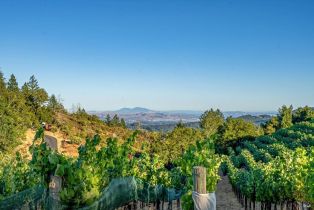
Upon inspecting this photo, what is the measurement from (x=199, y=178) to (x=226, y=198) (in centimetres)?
2352

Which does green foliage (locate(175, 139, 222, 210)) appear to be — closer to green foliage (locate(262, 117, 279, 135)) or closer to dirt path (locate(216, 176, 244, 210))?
dirt path (locate(216, 176, 244, 210))

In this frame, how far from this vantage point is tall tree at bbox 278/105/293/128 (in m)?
70.8

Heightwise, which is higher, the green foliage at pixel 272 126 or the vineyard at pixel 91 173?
the vineyard at pixel 91 173

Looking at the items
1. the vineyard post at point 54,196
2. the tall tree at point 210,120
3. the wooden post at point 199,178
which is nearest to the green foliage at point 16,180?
the vineyard post at point 54,196

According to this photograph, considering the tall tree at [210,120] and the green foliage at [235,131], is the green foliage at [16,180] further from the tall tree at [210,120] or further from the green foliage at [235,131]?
the tall tree at [210,120]

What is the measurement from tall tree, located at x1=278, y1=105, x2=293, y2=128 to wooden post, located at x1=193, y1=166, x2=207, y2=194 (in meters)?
65.7

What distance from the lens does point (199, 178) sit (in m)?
5.53

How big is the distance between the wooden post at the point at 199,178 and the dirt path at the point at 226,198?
1809cm

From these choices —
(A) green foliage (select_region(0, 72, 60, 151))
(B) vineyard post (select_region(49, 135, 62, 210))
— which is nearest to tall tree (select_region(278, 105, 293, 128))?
(A) green foliage (select_region(0, 72, 60, 151))

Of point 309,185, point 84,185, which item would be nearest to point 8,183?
point 84,185

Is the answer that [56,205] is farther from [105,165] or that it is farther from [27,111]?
[27,111]

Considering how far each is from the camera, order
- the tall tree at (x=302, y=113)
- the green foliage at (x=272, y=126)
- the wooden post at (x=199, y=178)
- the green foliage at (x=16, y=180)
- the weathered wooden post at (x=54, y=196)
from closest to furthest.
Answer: the wooden post at (x=199, y=178) → the weathered wooden post at (x=54, y=196) → the green foliage at (x=16, y=180) → the green foliage at (x=272, y=126) → the tall tree at (x=302, y=113)

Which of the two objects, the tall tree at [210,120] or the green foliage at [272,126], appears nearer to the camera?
the green foliage at [272,126]

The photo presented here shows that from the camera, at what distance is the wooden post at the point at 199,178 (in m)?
5.51
